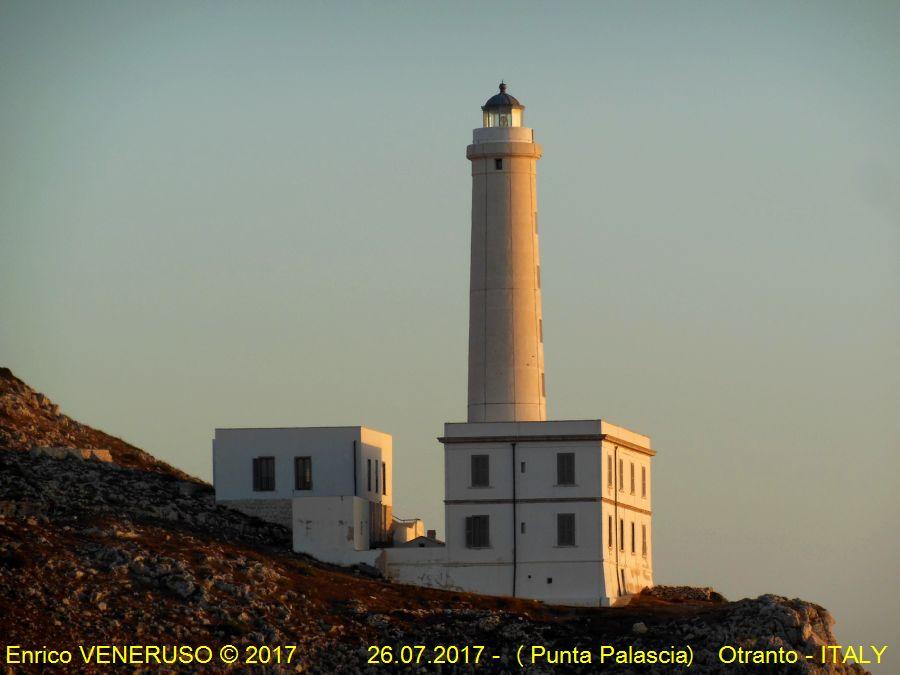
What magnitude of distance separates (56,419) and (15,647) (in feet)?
69.0

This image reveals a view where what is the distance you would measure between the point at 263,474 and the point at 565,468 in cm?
1022

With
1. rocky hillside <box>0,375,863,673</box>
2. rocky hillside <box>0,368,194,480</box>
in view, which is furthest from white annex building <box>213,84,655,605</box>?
rocky hillside <box>0,368,194,480</box>

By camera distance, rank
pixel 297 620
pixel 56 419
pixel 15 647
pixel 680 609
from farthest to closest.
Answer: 1. pixel 56 419
2. pixel 680 609
3. pixel 297 620
4. pixel 15 647

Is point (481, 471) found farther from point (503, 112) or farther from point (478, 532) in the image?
point (503, 112)

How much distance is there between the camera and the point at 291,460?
85.5m

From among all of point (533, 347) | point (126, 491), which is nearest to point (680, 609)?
point (533, 347)

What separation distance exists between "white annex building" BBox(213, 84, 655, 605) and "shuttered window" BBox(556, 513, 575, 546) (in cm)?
3

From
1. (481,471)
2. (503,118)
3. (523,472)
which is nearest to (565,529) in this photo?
(523,472)

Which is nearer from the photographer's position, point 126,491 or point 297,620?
point 297,620

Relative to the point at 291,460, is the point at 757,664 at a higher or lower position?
lower

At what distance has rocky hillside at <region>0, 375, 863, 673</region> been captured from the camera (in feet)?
239

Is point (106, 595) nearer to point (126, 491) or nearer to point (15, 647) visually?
point (15, 647)

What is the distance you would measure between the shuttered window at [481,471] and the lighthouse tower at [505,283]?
2.75 m

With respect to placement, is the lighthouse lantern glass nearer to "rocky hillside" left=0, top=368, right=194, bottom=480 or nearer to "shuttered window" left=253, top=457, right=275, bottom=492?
"shuttered window" left=253, top=457, right=275, bottom=492
